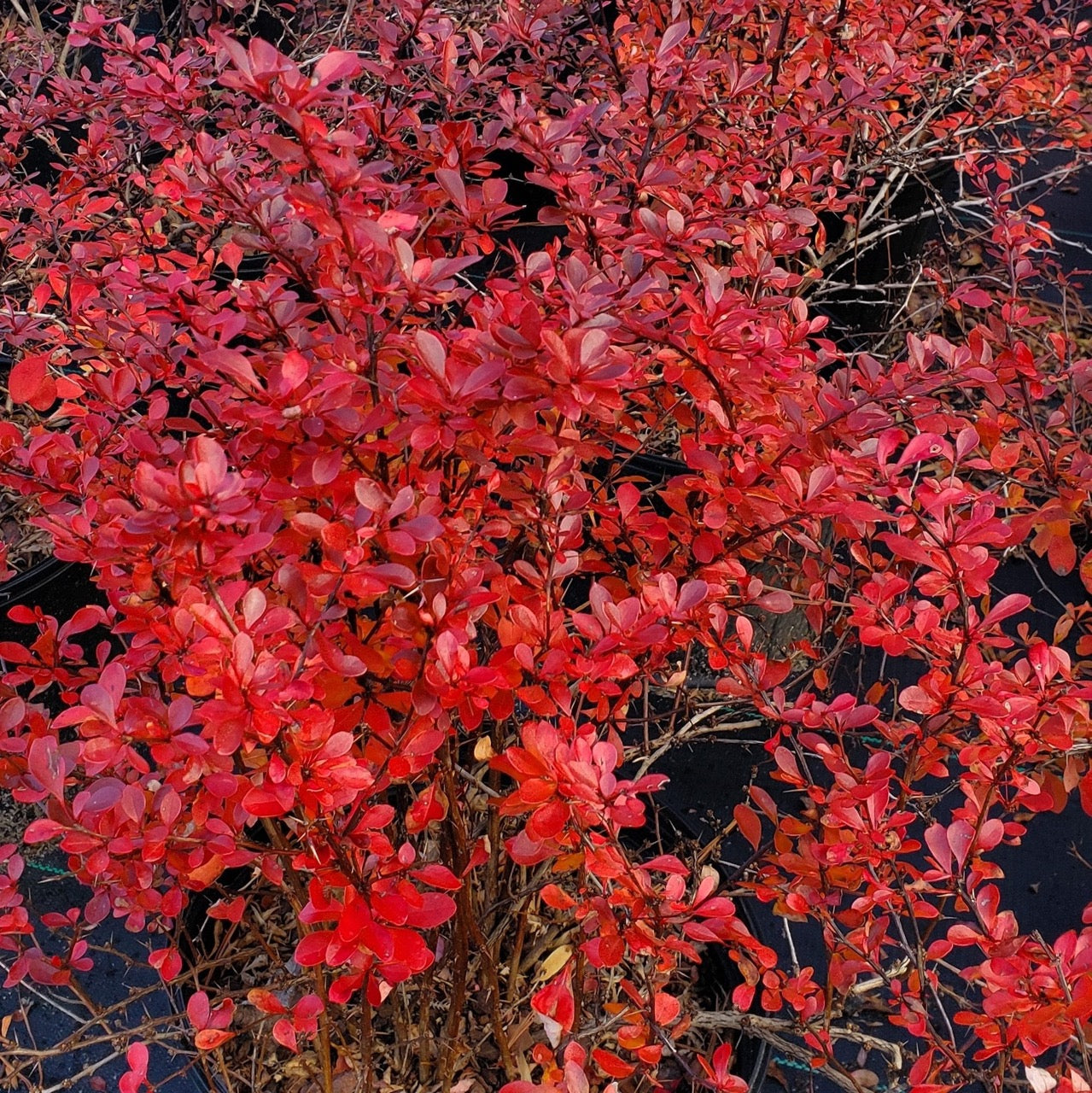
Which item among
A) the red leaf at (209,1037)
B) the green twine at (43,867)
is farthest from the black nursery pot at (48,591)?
the red leaf at (209,1037)

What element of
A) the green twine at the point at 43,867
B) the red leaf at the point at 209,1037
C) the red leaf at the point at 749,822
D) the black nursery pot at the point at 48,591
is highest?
the red leaf at the point at 749,822

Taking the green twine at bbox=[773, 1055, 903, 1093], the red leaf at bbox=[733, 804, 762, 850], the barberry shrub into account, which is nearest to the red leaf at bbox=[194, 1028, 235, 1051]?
the barberry shrub

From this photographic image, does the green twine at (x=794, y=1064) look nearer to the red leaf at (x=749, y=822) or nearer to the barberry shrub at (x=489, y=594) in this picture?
the barberry shrub at (x=489, y=594)

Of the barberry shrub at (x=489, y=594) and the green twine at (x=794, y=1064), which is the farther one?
the green twine at (x=794, y=1064)

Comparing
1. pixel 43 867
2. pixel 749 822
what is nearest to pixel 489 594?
pixel 749 822

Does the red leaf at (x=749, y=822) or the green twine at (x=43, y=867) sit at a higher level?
the red leaf at (x=749, y=822)

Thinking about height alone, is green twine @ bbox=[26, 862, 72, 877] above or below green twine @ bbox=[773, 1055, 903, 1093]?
below

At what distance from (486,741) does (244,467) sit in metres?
0.43

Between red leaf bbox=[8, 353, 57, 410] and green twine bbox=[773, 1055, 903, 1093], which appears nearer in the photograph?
red leaf bbox=[8, 353, 57, 410]

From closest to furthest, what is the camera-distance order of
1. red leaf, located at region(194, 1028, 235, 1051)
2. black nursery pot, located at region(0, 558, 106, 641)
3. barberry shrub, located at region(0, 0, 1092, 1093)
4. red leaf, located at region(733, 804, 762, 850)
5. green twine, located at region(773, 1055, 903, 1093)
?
barberry shrub, located at region(0, 0, 1092, 1093) < red leaf, located at region(194, 1028, 235, 1051) < red leaf, located at region(733, 804, 762, 850) < green twine, located at region(773, 1055, 903, 1093) < black nursery pot, located at region(0, 558, 106, 641)

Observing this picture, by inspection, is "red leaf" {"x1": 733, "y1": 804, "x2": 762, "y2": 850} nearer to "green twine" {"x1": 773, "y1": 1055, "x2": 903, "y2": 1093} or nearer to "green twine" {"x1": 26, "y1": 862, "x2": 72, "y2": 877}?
"green twine" {"x1": 773, "y1": 1055, "x2": 903, "y2": 1093}

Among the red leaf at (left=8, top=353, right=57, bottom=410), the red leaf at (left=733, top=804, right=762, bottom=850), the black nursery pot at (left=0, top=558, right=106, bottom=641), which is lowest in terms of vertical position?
the black nursery pot at (left=0, top=558, right=106, bottom=641)

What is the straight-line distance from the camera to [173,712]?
0.88m

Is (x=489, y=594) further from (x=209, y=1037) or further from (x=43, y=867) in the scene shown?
(x=43, y=867)
